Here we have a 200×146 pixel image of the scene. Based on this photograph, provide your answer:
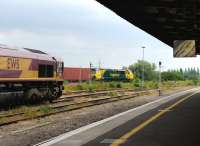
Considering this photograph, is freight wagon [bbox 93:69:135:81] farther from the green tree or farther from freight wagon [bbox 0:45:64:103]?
the green tree

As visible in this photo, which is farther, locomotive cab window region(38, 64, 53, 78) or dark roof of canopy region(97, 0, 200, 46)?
locomotive cab window region(38, 64, 53, 78)

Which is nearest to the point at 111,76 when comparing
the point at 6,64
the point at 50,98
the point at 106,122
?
the point at 50,98

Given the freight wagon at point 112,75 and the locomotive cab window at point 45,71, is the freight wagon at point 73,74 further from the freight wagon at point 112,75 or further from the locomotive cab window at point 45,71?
the locomotive cab window at point 45,71

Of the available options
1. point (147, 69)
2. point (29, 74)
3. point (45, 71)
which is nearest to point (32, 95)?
point (29, 74)

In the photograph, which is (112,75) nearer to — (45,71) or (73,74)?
(73,74)

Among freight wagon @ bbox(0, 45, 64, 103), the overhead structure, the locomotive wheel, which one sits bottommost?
the locomotive wheel

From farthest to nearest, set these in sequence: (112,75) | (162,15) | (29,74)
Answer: (112,75)
(29,74)
(162,15)

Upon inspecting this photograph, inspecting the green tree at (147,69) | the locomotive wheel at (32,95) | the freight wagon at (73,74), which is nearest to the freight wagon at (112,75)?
the freight wagon at (73,74)

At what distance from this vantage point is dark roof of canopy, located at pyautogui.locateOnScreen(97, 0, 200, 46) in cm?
1675

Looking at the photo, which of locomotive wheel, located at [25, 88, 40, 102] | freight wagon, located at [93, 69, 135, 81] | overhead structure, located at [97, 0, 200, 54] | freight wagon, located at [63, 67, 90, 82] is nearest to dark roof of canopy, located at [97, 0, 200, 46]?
overhead structure, located at [97, 0, 200, 54]

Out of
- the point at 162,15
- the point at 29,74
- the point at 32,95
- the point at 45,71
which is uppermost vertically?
the point at 162,15

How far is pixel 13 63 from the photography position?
2331 cm

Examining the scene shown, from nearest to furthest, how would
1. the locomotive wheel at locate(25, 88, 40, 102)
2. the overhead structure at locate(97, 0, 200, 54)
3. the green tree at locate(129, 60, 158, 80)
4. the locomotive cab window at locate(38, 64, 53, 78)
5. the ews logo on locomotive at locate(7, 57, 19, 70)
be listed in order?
1. the overhead structure at locate(97, 0, 200, 54)
2. the ews logo on locomotive at locate(7, 57, 19, 70)
3. the locomotive wheel at locate(25, 88, 40, 102)
4. the locomotive cab window at locate(38, 64, 53, 78)
5. the green tree at locate(129, 60, 158, 80)

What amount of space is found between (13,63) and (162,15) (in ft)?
27.5
